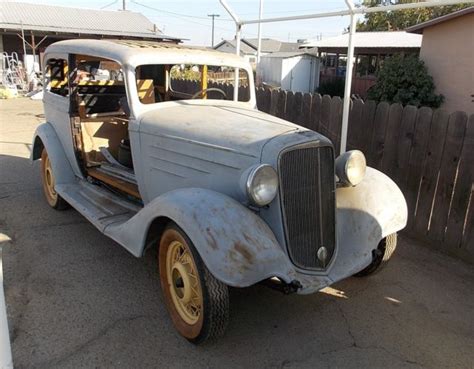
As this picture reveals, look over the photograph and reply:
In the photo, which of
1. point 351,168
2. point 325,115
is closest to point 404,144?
point 325,115

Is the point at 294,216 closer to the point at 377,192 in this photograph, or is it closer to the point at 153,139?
the point at 377,192

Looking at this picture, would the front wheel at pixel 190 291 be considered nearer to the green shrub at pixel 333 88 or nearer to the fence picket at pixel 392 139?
the fence picket at pixel 392 139

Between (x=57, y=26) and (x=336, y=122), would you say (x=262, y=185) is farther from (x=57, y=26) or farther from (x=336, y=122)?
(x=57, y=26)

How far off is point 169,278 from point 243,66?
2.54m

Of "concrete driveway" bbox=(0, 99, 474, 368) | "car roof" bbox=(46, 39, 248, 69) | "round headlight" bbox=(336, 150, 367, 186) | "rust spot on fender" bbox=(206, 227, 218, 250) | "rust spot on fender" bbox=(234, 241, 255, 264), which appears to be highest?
"car roof" bbox=(46, 39, 248, 69)

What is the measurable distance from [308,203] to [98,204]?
2.26 metres

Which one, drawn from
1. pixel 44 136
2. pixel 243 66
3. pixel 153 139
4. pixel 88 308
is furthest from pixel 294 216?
pixel 44 136

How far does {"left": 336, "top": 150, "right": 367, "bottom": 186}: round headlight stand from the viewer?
3.41m

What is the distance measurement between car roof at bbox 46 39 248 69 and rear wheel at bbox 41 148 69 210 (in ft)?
4.54

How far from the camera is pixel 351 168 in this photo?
3.42 meters

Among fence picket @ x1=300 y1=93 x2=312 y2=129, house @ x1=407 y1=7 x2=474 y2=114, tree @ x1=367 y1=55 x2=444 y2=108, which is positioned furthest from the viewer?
tree @ x1=367 y1=55 x2=444 y2=108

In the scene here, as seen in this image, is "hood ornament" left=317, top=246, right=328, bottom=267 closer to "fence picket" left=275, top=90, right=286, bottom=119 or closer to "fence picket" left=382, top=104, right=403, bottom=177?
"fence picket" left=382, top=104, right=403, bottom=177

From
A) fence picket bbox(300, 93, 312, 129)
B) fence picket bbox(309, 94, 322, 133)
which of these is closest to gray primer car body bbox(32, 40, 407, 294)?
fence picket bbox(309, 94, 322, 133)

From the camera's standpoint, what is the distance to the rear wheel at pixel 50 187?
527 centimetres
